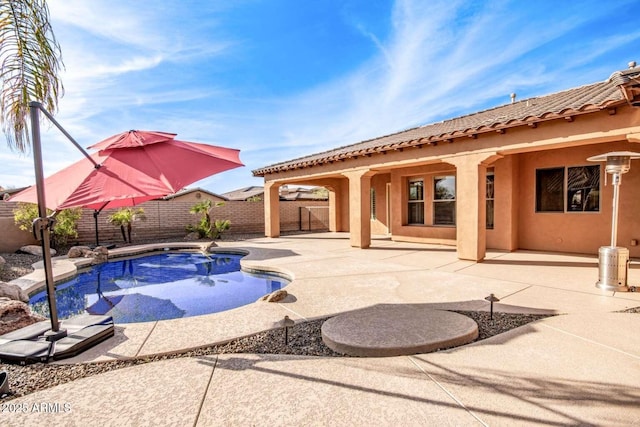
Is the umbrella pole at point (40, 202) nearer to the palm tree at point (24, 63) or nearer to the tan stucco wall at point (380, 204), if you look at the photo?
the palm tree at point (24, 63)

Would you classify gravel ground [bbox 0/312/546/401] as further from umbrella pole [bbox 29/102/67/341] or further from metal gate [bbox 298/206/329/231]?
metal gate [bbox 298/206/329/231]

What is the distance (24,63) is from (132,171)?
2.87 m

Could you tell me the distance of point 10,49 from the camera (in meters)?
4.83

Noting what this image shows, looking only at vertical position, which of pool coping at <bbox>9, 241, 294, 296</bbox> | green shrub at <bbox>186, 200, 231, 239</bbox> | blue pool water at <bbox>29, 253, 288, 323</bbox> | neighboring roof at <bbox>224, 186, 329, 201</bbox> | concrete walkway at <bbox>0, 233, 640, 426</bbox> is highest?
neighboring roof at <bbox>224, 186, 329, 201</bbox>

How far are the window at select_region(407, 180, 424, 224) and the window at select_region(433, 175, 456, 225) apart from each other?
27.7 inches

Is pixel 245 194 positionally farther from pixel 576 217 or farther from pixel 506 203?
pixel 576 217

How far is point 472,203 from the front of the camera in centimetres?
940

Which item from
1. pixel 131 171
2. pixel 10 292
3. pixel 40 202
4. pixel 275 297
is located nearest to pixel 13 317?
pixel 10 292

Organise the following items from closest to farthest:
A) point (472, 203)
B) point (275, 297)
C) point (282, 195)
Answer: point (275, 297) → point (472, 203) → point (282, 195)

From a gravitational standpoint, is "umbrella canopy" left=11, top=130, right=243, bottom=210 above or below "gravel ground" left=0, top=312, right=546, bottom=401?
above

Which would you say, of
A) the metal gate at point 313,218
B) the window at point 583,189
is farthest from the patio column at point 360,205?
the metal gate at point 313,218

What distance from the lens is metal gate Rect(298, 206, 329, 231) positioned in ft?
76.8

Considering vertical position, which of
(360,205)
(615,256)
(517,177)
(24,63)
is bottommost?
(615,256)

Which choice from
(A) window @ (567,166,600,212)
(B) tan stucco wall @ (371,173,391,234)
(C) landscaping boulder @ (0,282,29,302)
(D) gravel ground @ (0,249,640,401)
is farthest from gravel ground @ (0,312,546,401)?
(B) tan stucco wall @ (371,173,391,234)
